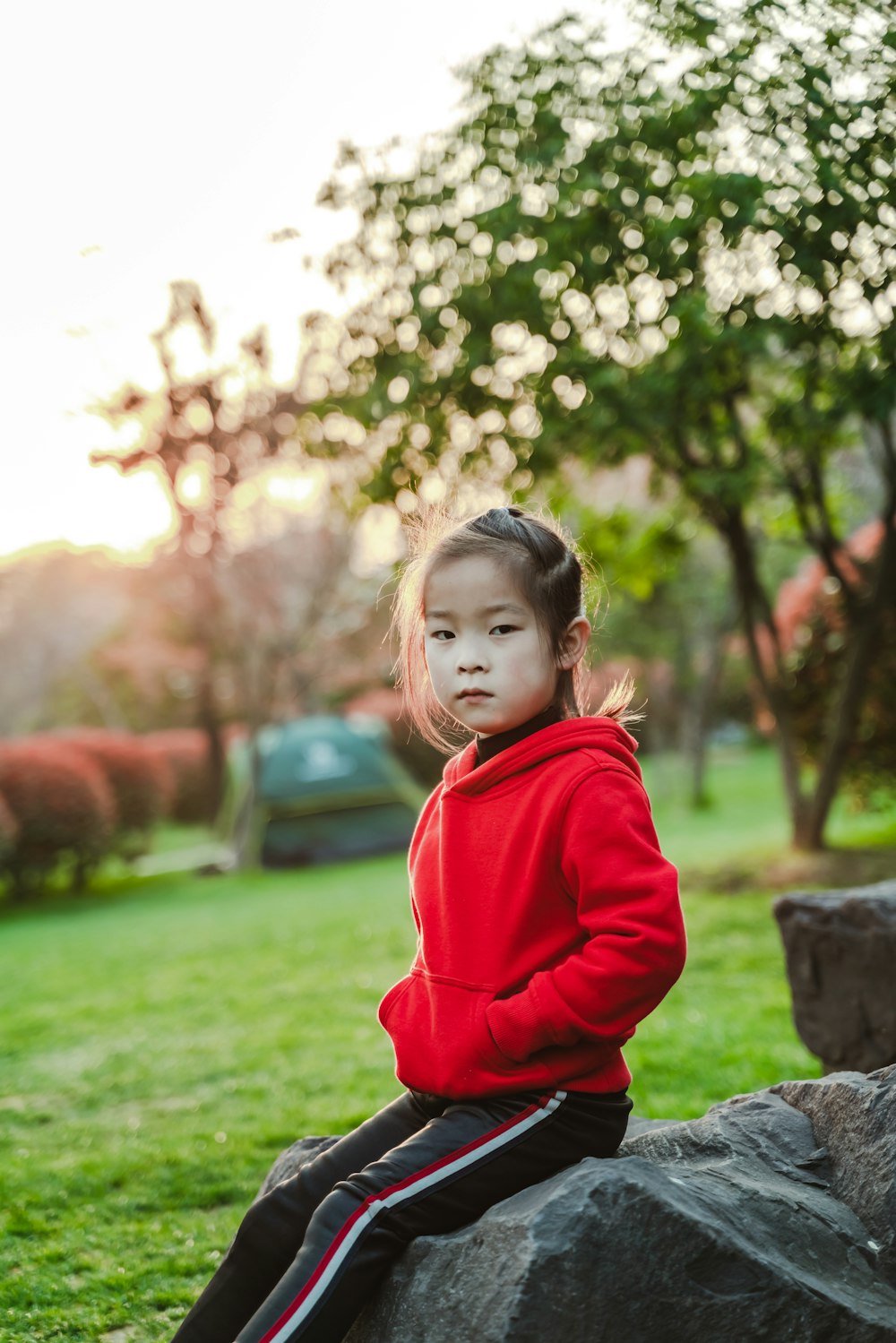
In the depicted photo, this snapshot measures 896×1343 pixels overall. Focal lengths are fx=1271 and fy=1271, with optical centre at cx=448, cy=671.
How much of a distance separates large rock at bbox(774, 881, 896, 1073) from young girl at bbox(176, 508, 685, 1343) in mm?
1712

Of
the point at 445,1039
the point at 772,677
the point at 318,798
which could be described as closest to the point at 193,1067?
the point at 445,1039

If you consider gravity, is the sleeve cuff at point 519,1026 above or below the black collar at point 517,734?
below

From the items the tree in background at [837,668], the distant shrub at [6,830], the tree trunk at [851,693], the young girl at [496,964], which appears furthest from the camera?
the distant shrub at [6,830]

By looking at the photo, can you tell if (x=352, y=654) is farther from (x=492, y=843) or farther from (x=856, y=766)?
(x=492, y=843)

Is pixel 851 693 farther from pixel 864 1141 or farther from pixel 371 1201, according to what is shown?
pixel 371 1201

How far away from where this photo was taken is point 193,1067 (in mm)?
4988

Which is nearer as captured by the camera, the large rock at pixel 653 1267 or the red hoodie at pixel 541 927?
the large rock at pixel 653 1267

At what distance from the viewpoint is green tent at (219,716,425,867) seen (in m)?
12.9

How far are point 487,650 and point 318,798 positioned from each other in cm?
1154

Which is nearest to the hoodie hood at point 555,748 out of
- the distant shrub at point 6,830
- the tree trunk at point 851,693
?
the tree trunk at point 851,693

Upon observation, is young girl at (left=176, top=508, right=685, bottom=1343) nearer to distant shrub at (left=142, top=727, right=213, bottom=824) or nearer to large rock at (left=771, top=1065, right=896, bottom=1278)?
large rock at (left=771, top=1065, right=896, bottom=1278)

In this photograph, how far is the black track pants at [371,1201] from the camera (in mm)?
1762

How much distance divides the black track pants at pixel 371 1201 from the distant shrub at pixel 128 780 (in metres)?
11.7

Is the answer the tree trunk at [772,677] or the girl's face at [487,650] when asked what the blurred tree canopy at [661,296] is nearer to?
the tree trunk at [772,677]
